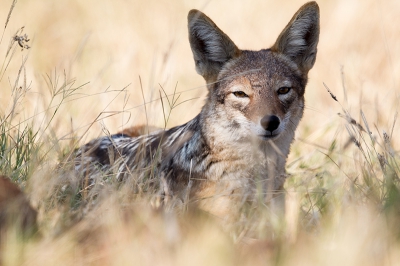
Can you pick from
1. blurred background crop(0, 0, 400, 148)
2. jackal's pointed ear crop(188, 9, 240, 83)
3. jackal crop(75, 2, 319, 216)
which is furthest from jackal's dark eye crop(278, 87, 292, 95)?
blurred background crop(0, 0, 400, 148)

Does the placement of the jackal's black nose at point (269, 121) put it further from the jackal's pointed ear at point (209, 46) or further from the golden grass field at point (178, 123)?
the jackal's pointed ear at point (209, 46)

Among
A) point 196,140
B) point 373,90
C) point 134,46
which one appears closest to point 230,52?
point 196,140

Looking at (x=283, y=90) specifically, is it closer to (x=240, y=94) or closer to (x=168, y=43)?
(x=240, y=94)

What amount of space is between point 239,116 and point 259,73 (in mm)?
409

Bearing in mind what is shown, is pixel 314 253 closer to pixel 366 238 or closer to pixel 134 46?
pixel 366 238

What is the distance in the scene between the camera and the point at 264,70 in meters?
5.16

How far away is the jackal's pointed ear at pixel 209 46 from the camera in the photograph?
17.2 ft

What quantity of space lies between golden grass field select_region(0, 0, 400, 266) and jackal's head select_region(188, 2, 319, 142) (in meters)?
0.37

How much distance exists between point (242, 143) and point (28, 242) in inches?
99.0

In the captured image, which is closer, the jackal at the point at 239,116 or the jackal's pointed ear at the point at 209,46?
the jackal at the point at 239,116

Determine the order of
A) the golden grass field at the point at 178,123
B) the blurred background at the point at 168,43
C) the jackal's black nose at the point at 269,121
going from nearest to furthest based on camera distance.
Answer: the golden grass field at the point at 178,123 → the jackal's black nose at the point at 269,121 → the blurred background at the point at 168,43

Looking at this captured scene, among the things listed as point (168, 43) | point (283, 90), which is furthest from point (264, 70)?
point (168, 43)

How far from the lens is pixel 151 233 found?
9.35 feet

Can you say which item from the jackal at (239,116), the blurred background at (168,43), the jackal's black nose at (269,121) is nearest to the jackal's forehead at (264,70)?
the jackal at (239,116)
